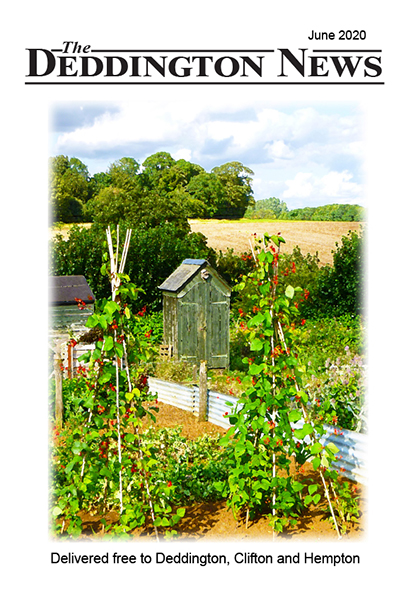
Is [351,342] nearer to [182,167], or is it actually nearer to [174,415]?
[174,415]

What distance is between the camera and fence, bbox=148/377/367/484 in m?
4.79

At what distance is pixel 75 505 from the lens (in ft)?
12.0

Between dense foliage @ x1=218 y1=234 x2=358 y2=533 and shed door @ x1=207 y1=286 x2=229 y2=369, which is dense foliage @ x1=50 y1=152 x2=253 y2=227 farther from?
dense foliage @ x1=218 y1=234 x2=358 y2=533

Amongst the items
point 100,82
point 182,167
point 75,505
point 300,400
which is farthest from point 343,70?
point 182,167

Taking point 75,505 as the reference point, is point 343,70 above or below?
above

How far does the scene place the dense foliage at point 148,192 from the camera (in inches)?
755

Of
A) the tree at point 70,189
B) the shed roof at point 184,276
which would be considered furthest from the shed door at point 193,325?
the tree at point 70,189

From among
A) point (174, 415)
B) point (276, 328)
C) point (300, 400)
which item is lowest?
point (174, 415)

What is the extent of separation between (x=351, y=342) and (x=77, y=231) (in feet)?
29.7

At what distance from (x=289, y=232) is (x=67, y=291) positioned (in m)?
13.7

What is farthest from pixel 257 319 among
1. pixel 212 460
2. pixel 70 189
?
pixel 70 189

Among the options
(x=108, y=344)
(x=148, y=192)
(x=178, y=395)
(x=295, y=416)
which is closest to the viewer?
(x=108, y=344)

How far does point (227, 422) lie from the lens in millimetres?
7008

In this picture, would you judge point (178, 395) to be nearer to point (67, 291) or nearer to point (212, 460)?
point (212, 460)
